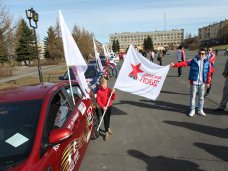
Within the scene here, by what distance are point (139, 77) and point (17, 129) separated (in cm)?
431

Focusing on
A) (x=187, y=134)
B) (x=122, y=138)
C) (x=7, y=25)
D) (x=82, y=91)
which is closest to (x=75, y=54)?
(x=82, y=91)

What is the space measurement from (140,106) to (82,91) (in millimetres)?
3920

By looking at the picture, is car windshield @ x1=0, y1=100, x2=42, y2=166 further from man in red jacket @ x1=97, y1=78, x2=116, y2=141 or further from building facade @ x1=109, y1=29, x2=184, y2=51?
building facade @ x1=109, y1=29, x2=184, y2=51

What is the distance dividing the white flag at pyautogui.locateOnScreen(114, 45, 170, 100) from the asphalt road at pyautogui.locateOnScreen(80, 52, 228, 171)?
2.77 feet

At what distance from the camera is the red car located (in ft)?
9.35

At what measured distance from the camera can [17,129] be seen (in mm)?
3365

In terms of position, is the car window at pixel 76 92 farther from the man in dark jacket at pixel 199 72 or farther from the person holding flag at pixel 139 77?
the man in dark jacket at pixel 199 72

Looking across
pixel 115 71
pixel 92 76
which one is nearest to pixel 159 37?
pixel 115 71

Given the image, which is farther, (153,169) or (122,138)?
(122,138)

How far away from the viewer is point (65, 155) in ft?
11.2

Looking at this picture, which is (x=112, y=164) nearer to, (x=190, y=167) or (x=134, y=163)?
(x=134, y=163)

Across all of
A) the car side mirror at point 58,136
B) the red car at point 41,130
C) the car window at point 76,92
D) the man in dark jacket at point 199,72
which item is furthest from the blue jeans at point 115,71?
the car side mirror at point 58,136

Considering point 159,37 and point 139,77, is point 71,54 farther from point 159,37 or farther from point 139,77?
point 159,37

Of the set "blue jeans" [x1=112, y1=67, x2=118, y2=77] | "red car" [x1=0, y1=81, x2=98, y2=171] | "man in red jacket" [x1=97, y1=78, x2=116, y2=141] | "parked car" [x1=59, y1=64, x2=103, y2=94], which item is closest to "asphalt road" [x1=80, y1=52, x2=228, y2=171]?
"man in red jacket" [x1=97, y1=78, x2=116, y2=141]
